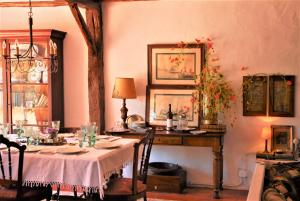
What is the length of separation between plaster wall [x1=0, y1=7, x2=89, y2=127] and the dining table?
215 centimetres

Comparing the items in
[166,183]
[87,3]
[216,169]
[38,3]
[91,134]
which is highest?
[38,3]

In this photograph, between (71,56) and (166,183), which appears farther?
(71,56)

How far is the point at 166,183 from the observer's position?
477cm

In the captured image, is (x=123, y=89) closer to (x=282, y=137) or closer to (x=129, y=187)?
(x=129, y=187)

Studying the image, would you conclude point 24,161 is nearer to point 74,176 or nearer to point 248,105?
point 74,176

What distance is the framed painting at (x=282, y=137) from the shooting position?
475 cm

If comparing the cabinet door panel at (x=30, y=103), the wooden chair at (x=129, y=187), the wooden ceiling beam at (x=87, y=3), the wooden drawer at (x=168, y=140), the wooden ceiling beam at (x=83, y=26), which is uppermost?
the wooden ceiling beam at (x=87, y=3)

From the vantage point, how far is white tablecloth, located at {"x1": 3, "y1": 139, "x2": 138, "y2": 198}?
3.05 meters

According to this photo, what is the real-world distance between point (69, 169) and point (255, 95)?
8.65 feet

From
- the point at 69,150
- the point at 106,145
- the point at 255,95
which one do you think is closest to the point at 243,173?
the point at 255,95

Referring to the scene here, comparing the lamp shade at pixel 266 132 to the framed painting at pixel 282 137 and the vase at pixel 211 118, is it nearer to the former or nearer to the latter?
the framed painting at pixel 282 137

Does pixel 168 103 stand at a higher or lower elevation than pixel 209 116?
higher

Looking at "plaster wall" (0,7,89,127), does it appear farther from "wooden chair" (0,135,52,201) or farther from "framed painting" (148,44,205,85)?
"wooden chair" (0,135,52,201)

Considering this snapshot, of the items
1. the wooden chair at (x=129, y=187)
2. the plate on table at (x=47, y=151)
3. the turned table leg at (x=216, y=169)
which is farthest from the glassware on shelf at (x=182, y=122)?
the plate on table at (x=47, y=151)
